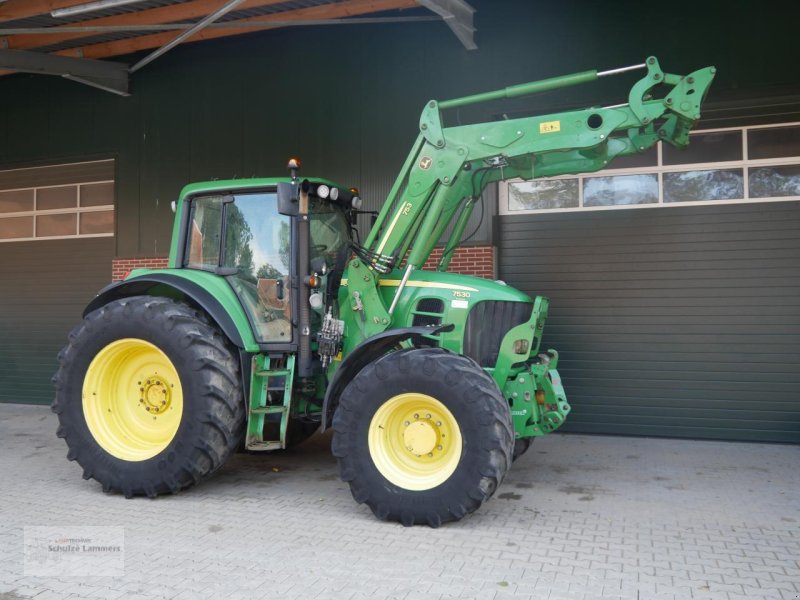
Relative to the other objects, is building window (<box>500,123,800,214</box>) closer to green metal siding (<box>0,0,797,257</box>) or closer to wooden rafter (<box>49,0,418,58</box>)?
green metal siding (<box>0,0,797,257</box>)

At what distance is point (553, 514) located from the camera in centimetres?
541

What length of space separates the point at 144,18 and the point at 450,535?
803cm

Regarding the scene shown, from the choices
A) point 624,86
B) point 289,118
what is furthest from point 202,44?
point 624,86

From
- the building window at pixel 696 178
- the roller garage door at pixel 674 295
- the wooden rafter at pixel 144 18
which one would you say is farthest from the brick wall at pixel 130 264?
the building window at pixel 696 178

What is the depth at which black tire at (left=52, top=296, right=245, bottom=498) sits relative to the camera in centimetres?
556

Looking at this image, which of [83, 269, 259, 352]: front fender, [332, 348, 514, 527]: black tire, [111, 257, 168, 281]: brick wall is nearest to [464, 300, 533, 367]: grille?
[332, 348, 514, 527]: black tire

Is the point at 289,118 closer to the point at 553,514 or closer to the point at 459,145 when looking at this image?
the point at 459,145

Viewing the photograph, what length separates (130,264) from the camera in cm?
1102

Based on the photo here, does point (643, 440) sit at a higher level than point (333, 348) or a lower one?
lower

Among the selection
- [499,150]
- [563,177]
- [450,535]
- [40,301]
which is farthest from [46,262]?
[450,535]

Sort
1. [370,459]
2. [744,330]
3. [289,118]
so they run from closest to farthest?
[370,459], [744,330], [289,118]

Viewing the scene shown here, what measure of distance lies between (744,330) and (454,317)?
4.34m

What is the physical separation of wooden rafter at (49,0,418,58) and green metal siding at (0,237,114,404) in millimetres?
2927

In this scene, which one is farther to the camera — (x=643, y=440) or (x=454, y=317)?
(x=643, y=440)
